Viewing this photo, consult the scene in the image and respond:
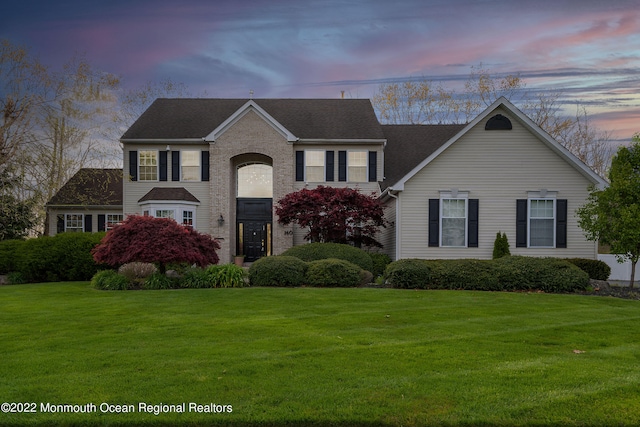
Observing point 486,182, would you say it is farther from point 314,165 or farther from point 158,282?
point 158,282

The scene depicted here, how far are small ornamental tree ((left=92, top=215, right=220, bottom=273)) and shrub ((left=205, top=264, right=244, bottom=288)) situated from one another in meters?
0.57

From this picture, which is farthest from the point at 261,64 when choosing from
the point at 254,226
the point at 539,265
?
the point at 539,265

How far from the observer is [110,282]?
56.6ft

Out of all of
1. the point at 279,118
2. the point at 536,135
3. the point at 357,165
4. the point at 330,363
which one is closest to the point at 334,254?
the point at 357,165

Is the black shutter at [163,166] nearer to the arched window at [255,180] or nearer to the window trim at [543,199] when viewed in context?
the arched window at [255,180]

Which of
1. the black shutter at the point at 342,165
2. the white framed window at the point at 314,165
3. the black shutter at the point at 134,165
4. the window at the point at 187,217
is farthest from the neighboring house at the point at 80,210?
the black shutter at the point at 342,165

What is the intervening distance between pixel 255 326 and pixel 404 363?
3484 millimetres

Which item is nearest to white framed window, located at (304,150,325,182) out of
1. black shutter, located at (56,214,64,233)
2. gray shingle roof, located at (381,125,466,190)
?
gray shingle roof, located at (381,125,466,190)

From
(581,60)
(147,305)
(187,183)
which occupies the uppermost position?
(581,60)

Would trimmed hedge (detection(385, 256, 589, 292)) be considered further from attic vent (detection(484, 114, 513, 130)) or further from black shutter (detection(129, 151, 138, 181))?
black shutter (detection(129, 151, 138, 181))

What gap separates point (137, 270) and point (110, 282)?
1.65 m

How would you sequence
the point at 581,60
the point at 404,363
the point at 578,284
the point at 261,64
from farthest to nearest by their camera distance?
the point at 261,64 → the point at 581,60 → the point at 578,284 → the point at 404,363

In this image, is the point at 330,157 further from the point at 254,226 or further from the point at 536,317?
the point at 536,317

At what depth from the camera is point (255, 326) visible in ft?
32.3
